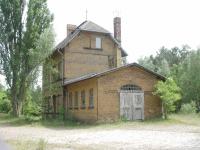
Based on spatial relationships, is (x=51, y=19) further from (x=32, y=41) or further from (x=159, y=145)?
(x=159, y=145)

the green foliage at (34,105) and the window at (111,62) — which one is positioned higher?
the window at (111,62)

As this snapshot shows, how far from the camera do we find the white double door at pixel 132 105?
2709cm

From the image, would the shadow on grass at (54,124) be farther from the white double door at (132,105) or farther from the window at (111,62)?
the window at (111,62)

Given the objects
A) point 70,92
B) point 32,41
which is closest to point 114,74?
point 70,92

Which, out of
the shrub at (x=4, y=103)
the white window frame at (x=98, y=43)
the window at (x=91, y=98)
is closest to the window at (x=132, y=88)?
the window at (x=91, y=98)

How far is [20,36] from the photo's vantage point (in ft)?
114

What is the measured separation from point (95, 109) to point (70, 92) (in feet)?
22.2

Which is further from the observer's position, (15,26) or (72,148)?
(15,26)

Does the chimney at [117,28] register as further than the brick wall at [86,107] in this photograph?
Yes

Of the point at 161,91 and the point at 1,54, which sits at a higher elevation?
the point at 1,54

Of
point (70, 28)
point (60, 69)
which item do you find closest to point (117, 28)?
point (70, 28)

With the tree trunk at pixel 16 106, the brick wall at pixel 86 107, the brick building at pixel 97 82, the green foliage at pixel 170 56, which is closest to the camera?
the brick building at pixel 97 82

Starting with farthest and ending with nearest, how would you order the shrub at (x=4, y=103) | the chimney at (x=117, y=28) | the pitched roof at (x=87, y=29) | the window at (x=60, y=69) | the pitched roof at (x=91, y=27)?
the shrub at (x=4, y=103) < the chimney at (x=117, y=28) < the window at (x=60, y=69) < the pitched roof at (x=91, y=27) < the pitched roof at (x=87, y=29)

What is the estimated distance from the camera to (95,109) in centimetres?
2683
